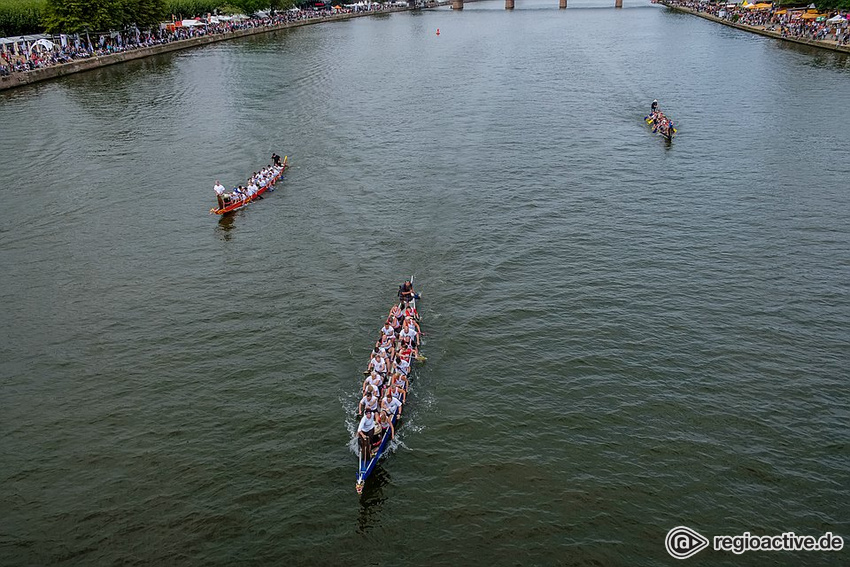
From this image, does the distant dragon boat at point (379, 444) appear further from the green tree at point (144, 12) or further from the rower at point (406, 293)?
the green tree at point (144, 12)

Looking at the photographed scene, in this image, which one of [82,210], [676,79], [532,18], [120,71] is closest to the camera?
[82,210]

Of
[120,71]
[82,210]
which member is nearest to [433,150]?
[82,210]

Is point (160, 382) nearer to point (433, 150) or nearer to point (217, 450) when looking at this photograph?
point (217, 450)

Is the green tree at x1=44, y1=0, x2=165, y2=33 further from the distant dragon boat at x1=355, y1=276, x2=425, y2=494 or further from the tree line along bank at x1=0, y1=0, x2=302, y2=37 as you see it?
the distant dragon boat at x1=355, y1=276, x2=425, y2=494

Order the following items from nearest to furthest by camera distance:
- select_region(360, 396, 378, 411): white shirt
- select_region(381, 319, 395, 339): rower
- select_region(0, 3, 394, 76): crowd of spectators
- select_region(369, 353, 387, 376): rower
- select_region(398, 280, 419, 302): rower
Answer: select_region(360, 396, 378, 411): white shirt
select_region(369, 353, 387, 376): rower
select_region(381, 319, 395, 339): rower
select_region(398, 280, 419, 302): rower
select_region(0, 3, 394, 76): crowd of spectators

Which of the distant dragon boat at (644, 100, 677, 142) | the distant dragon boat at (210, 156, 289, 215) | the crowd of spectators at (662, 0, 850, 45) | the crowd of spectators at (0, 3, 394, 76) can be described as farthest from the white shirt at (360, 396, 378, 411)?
the crowd of spectators at (662, 0, 850, 45)
